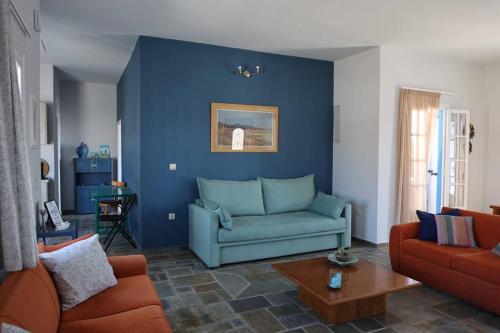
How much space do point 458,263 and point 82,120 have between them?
7433 millimetres

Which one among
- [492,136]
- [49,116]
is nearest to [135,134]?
[49,116]

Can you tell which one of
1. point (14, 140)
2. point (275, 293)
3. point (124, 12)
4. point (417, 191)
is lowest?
point (275, 293)

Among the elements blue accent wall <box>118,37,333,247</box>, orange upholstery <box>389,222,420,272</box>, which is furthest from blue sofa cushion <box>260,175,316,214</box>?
orange upholstery <box>389,222,420,272</box>

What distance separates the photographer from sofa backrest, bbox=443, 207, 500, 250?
3.52 meters

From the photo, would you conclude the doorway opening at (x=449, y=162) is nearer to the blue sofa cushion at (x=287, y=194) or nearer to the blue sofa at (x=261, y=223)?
the blue sofa at (x=261, y=223)

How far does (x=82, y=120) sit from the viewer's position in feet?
25.5

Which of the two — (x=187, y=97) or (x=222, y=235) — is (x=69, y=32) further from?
(x=222, y=235)

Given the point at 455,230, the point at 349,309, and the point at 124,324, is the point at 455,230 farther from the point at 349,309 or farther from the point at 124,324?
the point at 124,324

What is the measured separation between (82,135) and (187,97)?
13.3 ft

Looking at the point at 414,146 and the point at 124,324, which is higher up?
the point at 414,146

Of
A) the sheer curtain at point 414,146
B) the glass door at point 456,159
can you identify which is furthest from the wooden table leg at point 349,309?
the glass door at point 456,159

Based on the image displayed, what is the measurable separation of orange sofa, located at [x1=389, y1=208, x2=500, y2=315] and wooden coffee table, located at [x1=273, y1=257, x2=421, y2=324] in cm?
62

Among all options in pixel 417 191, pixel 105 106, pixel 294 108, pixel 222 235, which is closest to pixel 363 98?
pixel 294 108

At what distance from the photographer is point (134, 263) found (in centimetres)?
276
